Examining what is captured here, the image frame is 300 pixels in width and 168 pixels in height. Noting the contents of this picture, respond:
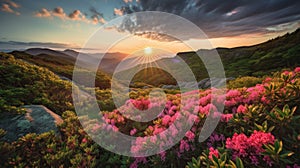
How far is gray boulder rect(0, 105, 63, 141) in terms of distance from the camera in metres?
4.19

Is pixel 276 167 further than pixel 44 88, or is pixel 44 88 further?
pixel 44 88

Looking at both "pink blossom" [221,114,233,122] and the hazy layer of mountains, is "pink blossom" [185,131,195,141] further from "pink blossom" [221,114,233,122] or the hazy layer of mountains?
the hazy layer of mountains

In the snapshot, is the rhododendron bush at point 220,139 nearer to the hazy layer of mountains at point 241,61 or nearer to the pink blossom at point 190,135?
the pink blossom at point 190,135

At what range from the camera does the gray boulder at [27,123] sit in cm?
419

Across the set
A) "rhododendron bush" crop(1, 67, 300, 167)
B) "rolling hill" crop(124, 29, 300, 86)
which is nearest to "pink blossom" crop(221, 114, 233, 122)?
"rhododendron bush" crop(1, 67, 300, 167)

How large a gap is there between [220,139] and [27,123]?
4.97 metres

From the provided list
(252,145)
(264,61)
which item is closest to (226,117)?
(252,145)

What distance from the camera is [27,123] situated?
4520mm

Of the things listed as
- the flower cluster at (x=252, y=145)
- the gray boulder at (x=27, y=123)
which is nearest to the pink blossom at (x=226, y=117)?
the flower cluster at (x=252, y=145)

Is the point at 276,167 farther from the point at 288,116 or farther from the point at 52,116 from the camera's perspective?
the point at 52,116

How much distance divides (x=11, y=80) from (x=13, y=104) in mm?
2191

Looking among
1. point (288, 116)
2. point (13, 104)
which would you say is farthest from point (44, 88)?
point (288, 116)

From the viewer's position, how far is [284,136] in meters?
2.32

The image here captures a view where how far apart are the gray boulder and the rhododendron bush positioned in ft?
2.03
